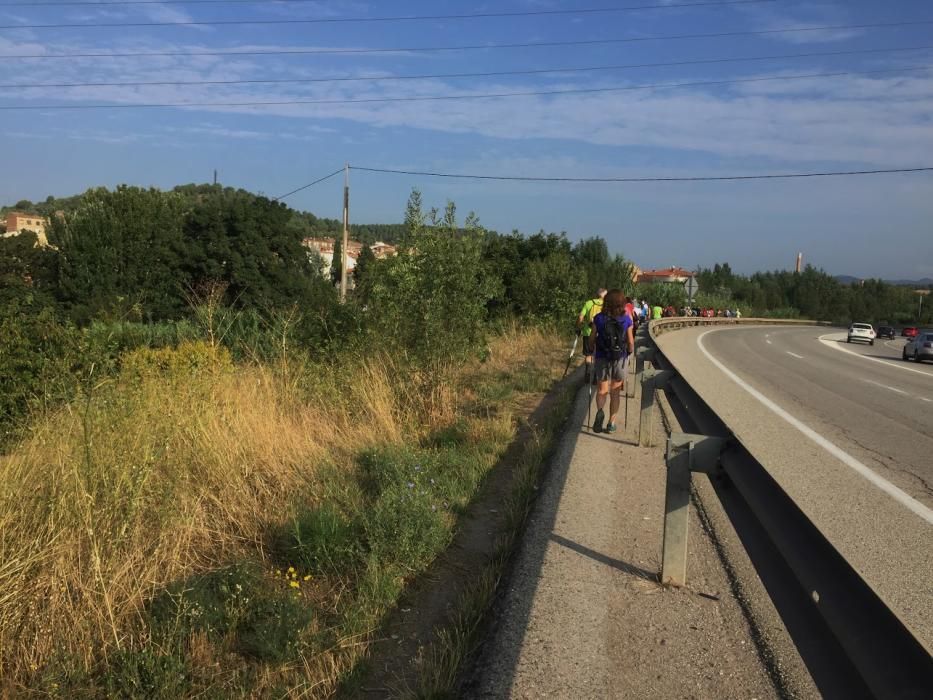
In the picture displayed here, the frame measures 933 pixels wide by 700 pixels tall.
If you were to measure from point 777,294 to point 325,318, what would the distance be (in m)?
112

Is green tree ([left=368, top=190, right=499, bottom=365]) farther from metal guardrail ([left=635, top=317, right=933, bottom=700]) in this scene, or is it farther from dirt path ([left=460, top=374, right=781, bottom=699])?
metal guardrail ([left=635, top=317, right=933, bottom=700])

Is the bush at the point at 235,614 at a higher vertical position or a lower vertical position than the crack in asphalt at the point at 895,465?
lower

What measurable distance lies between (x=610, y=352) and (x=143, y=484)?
5428 millimetres

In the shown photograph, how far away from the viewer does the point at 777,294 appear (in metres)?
112

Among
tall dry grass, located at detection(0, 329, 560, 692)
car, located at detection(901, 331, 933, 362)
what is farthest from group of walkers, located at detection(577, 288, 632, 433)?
car, located at detection(901, 331, 933, 362)

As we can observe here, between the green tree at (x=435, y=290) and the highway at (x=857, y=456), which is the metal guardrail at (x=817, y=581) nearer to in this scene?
the highway at (x=857, y=456)

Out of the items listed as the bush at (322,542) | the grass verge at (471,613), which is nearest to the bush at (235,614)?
the bush at (322,542)

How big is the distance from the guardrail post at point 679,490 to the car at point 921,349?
2838cm

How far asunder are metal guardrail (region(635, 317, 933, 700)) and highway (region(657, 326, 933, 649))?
902mm

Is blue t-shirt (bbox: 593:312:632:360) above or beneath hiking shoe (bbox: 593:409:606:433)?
above

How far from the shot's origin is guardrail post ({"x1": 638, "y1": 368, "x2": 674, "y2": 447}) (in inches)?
271

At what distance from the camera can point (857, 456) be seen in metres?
7.97

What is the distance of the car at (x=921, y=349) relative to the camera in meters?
27.4

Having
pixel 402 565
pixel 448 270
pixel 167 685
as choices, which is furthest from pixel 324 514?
pixel 448 270
